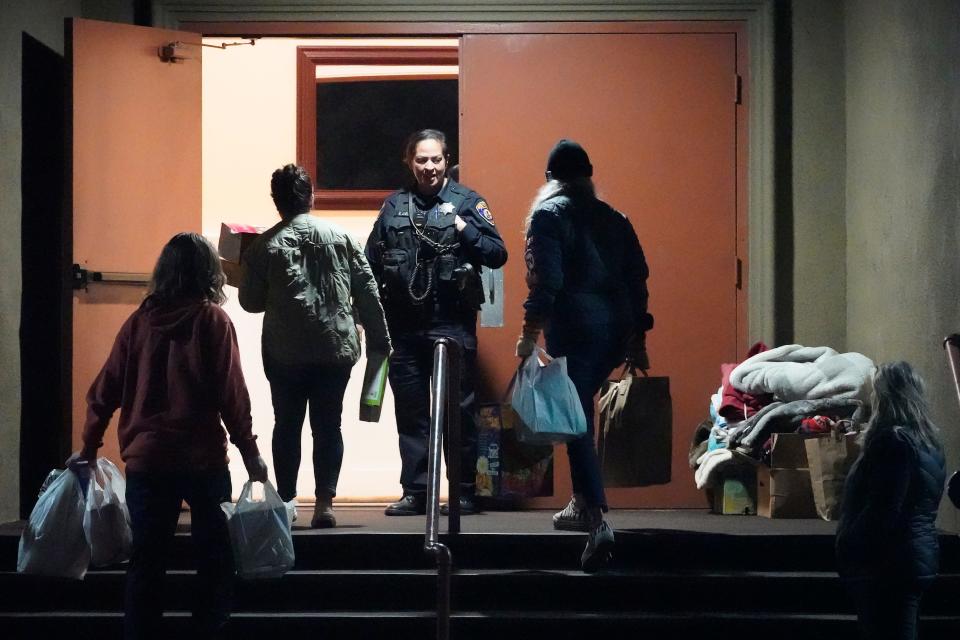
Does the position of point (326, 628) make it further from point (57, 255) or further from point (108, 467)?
point (57, 255)

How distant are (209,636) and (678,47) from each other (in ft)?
13.1

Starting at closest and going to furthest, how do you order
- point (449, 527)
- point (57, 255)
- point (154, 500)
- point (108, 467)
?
point (154, 500) < point (108, 467) < point (449, 527) < point (57, 255)

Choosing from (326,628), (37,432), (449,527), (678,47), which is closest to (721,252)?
(678,47)

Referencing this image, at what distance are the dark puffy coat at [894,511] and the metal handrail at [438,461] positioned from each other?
1280mm

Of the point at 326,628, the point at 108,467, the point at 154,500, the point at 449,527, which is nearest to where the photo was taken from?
the point at 154,500

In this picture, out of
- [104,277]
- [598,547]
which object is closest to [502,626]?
[598,547]

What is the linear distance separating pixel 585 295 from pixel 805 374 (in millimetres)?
1404

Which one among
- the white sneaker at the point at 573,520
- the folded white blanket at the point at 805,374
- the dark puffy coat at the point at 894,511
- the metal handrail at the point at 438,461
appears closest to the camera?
the dark puffy coat at the point at 894,511

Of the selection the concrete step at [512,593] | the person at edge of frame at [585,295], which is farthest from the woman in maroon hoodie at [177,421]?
the person at edge of frame at [585,295]

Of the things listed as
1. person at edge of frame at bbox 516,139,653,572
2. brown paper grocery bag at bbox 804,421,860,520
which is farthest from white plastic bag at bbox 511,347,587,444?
brown paper grocery bag at bbox 804,421,860,520

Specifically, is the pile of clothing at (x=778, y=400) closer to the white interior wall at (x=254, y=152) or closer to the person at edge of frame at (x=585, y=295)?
the person at edge of frame at (x=585, y=295)

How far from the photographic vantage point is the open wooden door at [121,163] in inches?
252

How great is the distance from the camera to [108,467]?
4.66 m

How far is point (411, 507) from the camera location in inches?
249
